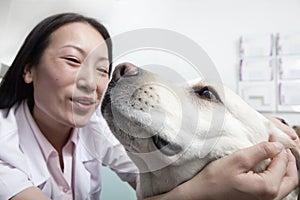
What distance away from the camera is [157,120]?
0.69 m

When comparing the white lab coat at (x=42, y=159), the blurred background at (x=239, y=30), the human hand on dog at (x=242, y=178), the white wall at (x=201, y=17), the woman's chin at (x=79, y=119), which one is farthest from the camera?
the blurred background at (x=239, y=30)

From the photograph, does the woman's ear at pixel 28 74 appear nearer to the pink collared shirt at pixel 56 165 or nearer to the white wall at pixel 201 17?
the pink collared shirt at pixel 56 165

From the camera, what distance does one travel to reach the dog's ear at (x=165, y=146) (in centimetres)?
Result: 70

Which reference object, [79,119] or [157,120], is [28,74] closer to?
[79,119]

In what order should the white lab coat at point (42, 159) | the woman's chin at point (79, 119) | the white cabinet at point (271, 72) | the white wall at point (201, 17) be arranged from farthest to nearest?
the white cabinet at point (271, 72), the white wall at point (201, 17), the woman's chin at point (79, 119), the white lab coat at point (42, 159)

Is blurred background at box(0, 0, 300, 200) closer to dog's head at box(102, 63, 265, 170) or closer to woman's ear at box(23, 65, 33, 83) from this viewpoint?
woman's ear at box(23, 65, 33, 83)

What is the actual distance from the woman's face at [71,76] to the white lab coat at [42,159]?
11cm

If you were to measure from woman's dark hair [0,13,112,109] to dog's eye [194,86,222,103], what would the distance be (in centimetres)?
33

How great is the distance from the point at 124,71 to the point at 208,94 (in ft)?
0.87

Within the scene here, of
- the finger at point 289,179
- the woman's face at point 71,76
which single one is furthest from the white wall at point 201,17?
the finger at point 289,179

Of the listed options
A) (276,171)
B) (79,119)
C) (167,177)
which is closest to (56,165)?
(79,119)

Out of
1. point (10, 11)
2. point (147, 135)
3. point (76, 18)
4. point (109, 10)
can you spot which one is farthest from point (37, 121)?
point (109, 10)

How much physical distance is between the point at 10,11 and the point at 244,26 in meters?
1.51

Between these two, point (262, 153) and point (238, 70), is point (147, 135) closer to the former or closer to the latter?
point (262, 153)
